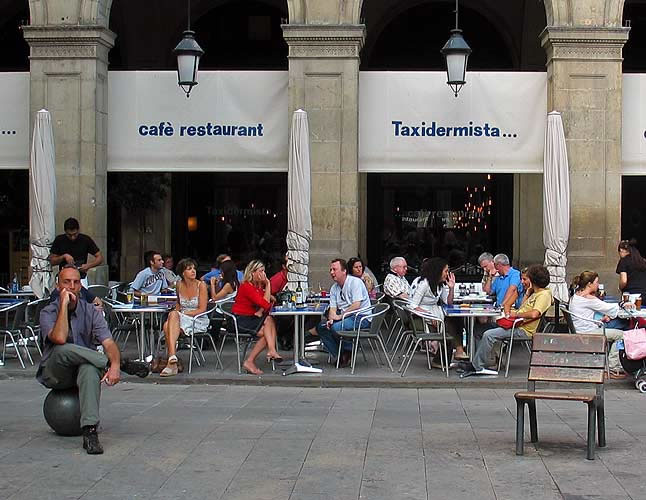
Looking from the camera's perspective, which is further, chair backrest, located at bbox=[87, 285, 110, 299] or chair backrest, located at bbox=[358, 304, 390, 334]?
chair backrest, located at bbox=[87, 285, 110, 299]

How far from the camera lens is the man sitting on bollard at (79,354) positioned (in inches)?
323

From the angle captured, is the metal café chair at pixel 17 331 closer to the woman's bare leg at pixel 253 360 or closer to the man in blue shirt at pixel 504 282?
the woman's bare leg at pixel 253 360

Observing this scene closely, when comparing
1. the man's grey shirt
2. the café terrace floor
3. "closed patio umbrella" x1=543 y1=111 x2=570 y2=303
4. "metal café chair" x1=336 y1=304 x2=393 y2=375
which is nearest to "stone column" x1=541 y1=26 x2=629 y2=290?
"closed patio umbrella" x1=543 y1=111 x2=570 y2=303

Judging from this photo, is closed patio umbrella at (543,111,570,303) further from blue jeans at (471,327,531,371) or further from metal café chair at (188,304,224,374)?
metal café chair at (188,304,224,374)

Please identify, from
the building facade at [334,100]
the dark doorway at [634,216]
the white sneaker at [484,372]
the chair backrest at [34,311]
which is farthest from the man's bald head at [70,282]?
the dark doorway at [634,216]

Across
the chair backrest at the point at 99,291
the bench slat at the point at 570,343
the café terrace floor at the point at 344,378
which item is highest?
the chair backrest at the point at 99,291

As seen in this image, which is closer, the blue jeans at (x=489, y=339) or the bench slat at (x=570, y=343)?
Answer: the bench slat at (x=570, y=343)

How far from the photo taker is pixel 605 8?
15.9 metres

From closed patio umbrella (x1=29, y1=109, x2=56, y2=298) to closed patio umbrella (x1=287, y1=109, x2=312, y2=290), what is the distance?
3.41m

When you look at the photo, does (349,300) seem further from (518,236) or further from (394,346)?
(518,236)

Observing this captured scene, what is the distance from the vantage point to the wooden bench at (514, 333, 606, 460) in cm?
812

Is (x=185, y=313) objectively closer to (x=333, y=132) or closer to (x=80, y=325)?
(x=80, y=325)

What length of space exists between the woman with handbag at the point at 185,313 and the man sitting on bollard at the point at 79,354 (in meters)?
3.86

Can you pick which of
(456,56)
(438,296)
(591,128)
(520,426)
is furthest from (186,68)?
(520,426)
